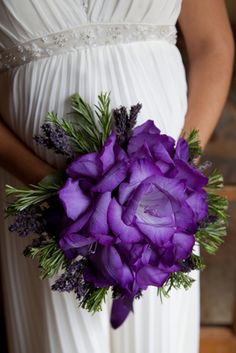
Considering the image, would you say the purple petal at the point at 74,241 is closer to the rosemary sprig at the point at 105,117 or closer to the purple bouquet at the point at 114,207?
the purple bouquet at the point at 114,207

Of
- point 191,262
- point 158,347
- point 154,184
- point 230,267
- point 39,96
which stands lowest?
point 230,267

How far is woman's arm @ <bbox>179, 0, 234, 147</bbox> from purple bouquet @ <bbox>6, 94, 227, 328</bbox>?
18 cm

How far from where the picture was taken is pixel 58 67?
25.7 inches

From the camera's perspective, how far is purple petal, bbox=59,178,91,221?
1.72ft

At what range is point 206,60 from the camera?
0.81 meters

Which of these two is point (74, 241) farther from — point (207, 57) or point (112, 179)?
point (207, 57)

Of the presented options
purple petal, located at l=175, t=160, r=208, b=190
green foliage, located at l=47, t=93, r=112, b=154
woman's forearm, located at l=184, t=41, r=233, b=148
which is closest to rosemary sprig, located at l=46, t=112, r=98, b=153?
green foliage, located at l=47, t=93, r=112, b=154

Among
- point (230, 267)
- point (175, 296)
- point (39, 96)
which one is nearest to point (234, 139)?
point (230, 267)

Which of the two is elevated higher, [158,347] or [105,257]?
[105,257]

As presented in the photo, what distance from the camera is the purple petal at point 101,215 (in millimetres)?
516

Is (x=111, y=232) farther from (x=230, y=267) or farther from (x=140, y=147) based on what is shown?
(x=230, y=267)

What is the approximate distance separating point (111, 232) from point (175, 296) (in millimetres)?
270

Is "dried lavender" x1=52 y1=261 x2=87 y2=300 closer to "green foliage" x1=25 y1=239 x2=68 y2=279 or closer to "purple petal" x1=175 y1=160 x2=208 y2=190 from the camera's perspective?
"green foliage" x1=25 y1=239 x2=68 y2=279

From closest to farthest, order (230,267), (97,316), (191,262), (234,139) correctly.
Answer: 1. (191,262)
2. (97,316)
3. (234,139)
4. (230,267)
